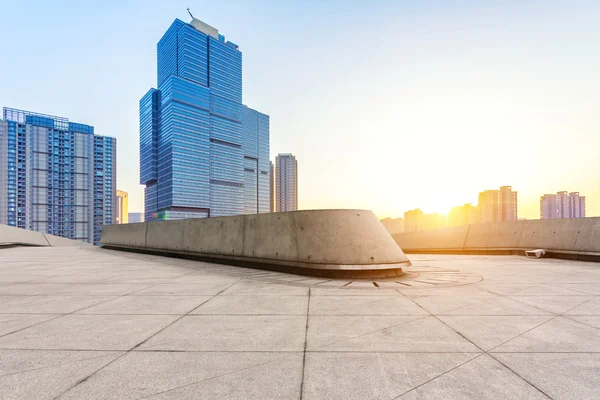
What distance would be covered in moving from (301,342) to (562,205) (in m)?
114

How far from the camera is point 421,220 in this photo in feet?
457

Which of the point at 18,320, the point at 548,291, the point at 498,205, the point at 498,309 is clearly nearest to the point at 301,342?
the point at 498,309

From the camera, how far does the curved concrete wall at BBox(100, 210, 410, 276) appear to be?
7.59 metres

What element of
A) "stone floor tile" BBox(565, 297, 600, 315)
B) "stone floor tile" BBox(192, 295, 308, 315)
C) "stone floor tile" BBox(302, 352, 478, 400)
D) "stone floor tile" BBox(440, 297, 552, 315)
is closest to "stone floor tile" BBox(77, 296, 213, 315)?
"stone floor tile" BBox(192, 295, 308, 315)

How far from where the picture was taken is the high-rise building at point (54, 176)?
424 feet

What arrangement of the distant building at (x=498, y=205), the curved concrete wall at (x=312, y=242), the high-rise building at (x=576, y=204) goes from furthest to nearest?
1. the distant building at (x=498, y=205)
2. the high-rise building at (x=576, y=204)
3. the curved concrete wall at (x=312, y=242)

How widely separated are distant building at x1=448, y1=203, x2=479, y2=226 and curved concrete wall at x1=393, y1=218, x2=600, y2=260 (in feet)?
332

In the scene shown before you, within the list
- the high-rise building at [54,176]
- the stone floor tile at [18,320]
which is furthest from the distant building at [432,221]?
the high-rise building at [54,176]

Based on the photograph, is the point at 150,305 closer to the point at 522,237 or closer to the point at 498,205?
the point at 522,237

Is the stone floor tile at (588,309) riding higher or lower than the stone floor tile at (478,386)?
lower

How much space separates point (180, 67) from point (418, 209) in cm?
16056

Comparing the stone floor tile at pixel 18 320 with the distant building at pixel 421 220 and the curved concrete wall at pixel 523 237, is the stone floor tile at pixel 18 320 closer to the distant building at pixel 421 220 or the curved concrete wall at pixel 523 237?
the curved concrete wall at pixel 523 237

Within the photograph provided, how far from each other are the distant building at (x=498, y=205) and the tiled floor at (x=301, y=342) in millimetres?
105743

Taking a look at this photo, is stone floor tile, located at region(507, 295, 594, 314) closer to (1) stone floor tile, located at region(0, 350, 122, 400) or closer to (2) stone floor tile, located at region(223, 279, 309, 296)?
(2) stone floor tile, located at region(223, 279, 309, 296)
